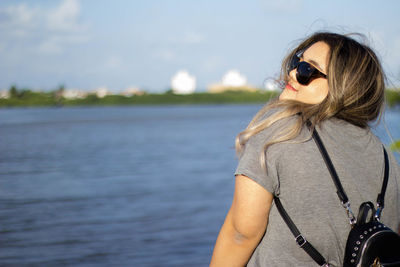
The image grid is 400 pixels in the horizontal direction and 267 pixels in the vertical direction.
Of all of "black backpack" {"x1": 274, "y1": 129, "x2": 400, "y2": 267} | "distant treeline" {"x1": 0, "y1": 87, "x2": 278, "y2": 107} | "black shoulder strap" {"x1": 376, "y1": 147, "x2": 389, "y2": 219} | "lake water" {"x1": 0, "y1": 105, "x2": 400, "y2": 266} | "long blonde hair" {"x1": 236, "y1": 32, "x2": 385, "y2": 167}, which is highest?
"long blonde hair" {"x1": 236, "y1": 32, "x2": 385, "y2": 167}

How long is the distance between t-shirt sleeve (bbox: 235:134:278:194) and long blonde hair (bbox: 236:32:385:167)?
0.15 feet

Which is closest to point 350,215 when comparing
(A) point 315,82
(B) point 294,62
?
(A) point 315,82

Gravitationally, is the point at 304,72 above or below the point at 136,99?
above

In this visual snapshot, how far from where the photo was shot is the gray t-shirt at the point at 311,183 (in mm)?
1522

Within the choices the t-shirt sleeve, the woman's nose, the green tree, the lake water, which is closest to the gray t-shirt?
the t-shirt sleeve

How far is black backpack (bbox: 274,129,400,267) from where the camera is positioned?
1.54 meters

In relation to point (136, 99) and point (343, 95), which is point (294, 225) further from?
point (136, 99)

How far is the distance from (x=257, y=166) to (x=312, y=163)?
17cm

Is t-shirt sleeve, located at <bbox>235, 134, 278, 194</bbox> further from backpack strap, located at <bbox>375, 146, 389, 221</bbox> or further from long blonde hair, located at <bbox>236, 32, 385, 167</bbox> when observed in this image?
backpack strap, located at <bbox>375, 146, 389, 221</bbox>

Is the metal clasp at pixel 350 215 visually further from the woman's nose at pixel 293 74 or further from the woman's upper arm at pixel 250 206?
the woman's nose at pixel 293 74

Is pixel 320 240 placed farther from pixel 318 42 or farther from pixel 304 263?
pixel 318 42

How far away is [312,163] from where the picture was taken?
1.53 metres

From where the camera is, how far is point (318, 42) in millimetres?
1784

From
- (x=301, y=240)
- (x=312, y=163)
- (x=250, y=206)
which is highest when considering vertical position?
(x=312, y=163)
